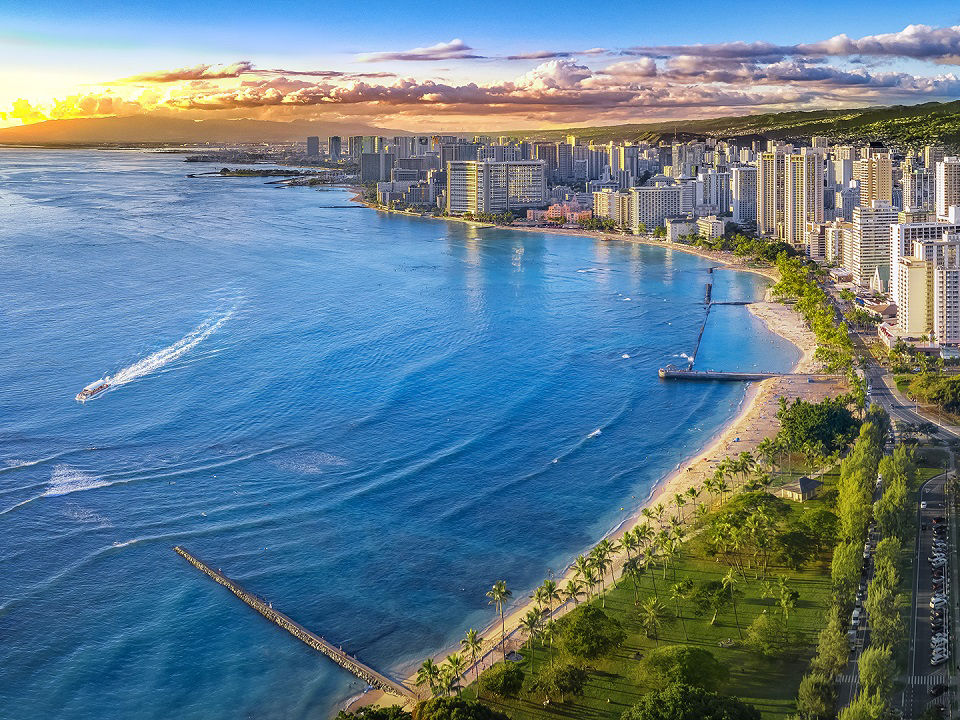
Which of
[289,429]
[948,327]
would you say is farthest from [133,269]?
[948,327]

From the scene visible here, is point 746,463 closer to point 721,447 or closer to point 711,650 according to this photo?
point 721,447

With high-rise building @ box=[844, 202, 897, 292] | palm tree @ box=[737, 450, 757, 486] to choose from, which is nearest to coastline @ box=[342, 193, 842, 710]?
palm tree @ box=[737, 450, 757, 486]

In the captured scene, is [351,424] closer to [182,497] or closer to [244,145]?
[182,497]

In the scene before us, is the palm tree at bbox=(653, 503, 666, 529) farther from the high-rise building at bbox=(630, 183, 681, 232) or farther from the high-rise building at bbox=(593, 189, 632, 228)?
the high-rise building at bbox=(593, 189, 632, 228)

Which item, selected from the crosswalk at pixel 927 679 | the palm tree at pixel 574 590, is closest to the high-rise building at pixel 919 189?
the palm tree at pixel 574 590

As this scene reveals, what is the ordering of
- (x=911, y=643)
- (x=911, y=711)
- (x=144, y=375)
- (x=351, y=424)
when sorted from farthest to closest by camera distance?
1. (x=144, y=375)
2. (x=351, y=424)
3. (x=911, y=643)
4. (x=911, y=711)

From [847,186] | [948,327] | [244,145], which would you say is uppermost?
[244,145]

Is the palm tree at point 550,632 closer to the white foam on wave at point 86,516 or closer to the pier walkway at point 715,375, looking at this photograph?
the white foam on wave at point 86,516
